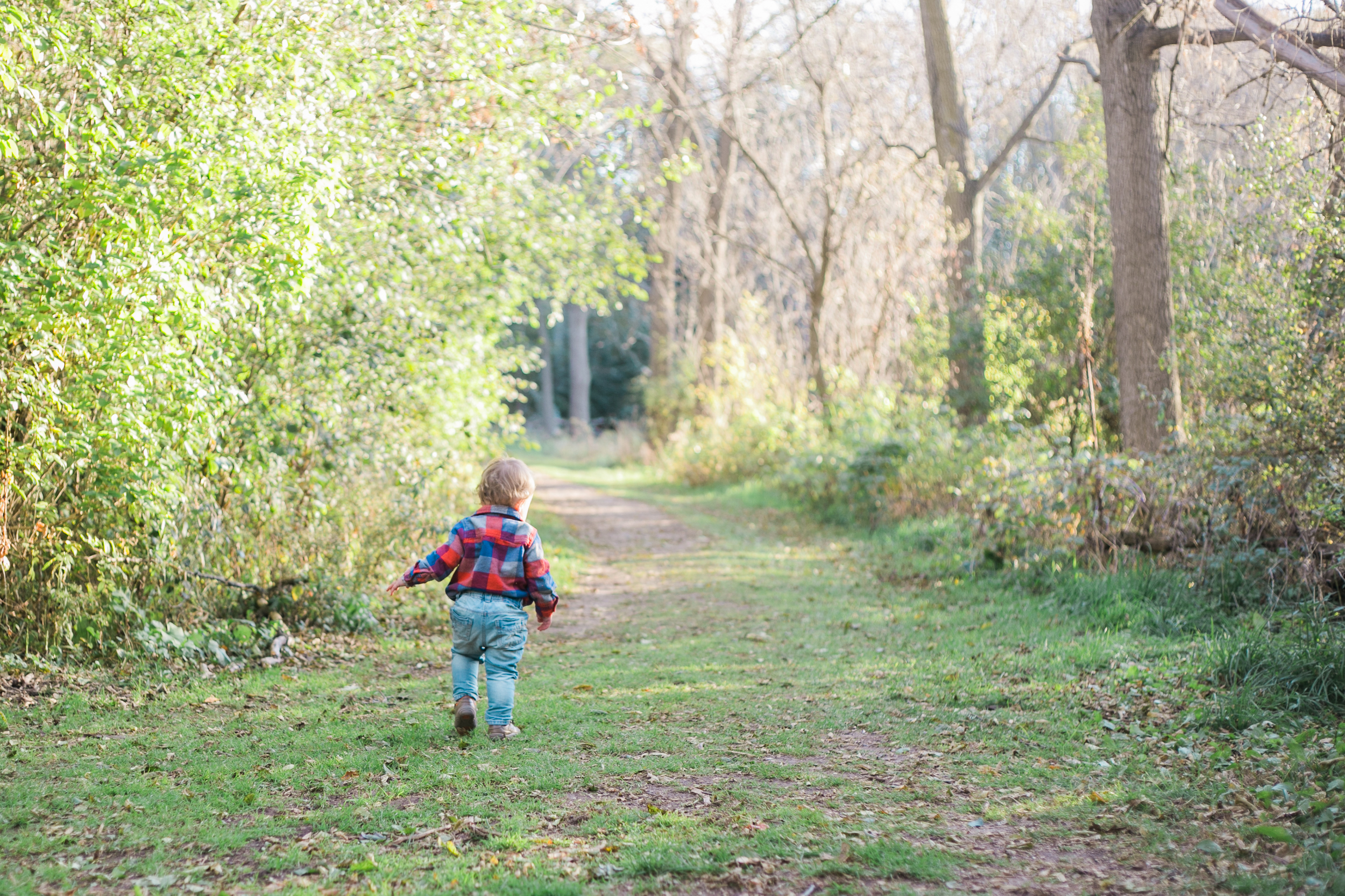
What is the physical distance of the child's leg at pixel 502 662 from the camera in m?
5.24

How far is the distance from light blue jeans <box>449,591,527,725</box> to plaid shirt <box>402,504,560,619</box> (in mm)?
74

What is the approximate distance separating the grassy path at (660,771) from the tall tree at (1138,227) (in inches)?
120

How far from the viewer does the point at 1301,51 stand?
24.2 ft

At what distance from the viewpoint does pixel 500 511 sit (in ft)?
17.6

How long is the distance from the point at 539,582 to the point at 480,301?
237 inches

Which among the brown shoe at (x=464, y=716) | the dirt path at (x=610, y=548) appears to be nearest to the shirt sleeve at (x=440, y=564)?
the brown shoe at (x=464, y=716)

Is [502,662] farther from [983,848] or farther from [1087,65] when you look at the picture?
[1087,65]

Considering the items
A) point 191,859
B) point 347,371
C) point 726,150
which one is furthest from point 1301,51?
point 726,150

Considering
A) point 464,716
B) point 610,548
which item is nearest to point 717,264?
point 610,548

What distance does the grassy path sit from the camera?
3.55m

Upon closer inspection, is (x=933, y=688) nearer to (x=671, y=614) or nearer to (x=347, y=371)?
(x=671, y=614)

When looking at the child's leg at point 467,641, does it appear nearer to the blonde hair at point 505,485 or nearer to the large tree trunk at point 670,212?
the blonde hair at point 505,485

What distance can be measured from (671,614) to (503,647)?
3647 mm

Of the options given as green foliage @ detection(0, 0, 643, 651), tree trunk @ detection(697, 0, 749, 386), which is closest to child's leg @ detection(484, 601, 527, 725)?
green foliage @ detection(0, 0, 643, 651)
